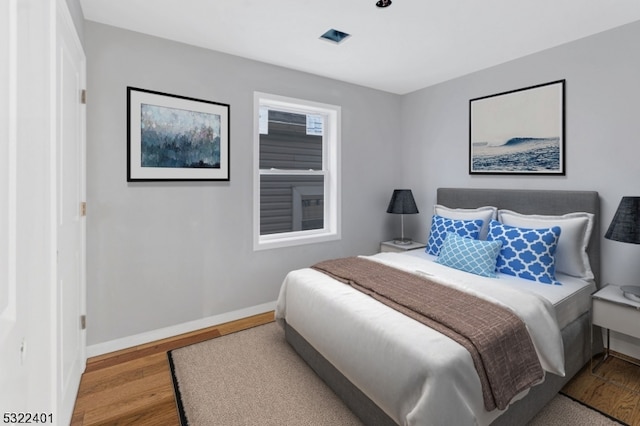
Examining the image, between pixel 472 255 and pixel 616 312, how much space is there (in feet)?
3.04

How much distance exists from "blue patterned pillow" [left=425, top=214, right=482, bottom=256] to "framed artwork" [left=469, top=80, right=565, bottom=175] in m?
0.69

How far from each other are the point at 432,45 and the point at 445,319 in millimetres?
2359

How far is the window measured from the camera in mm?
3424

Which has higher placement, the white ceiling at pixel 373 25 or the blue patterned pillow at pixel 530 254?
the white ceiling at pixel 373 25

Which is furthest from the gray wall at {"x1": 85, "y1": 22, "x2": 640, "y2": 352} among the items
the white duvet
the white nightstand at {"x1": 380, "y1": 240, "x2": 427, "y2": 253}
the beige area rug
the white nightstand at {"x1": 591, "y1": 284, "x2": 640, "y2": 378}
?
the white duvet

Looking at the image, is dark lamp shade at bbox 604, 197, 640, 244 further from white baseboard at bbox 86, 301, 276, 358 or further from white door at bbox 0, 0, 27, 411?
white door at bbox 0, 0, 27, 411

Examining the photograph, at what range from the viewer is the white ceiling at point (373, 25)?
221cm

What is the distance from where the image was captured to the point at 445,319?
1.69 metres

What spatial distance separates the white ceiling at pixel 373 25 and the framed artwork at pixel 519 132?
0.40 meters

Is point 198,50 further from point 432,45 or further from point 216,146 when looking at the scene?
point 432,45

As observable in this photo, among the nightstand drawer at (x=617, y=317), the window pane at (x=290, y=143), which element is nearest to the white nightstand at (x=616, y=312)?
the nightstand drawer at (x=617, y=317)

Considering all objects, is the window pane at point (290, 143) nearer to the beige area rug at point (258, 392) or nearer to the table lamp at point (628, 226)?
the beige area rug at point (258, 392)

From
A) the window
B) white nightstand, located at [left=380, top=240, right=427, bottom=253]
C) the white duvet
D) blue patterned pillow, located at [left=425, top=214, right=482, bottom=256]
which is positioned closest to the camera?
the white duvet

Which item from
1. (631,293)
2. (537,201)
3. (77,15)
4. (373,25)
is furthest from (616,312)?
(77,15)
